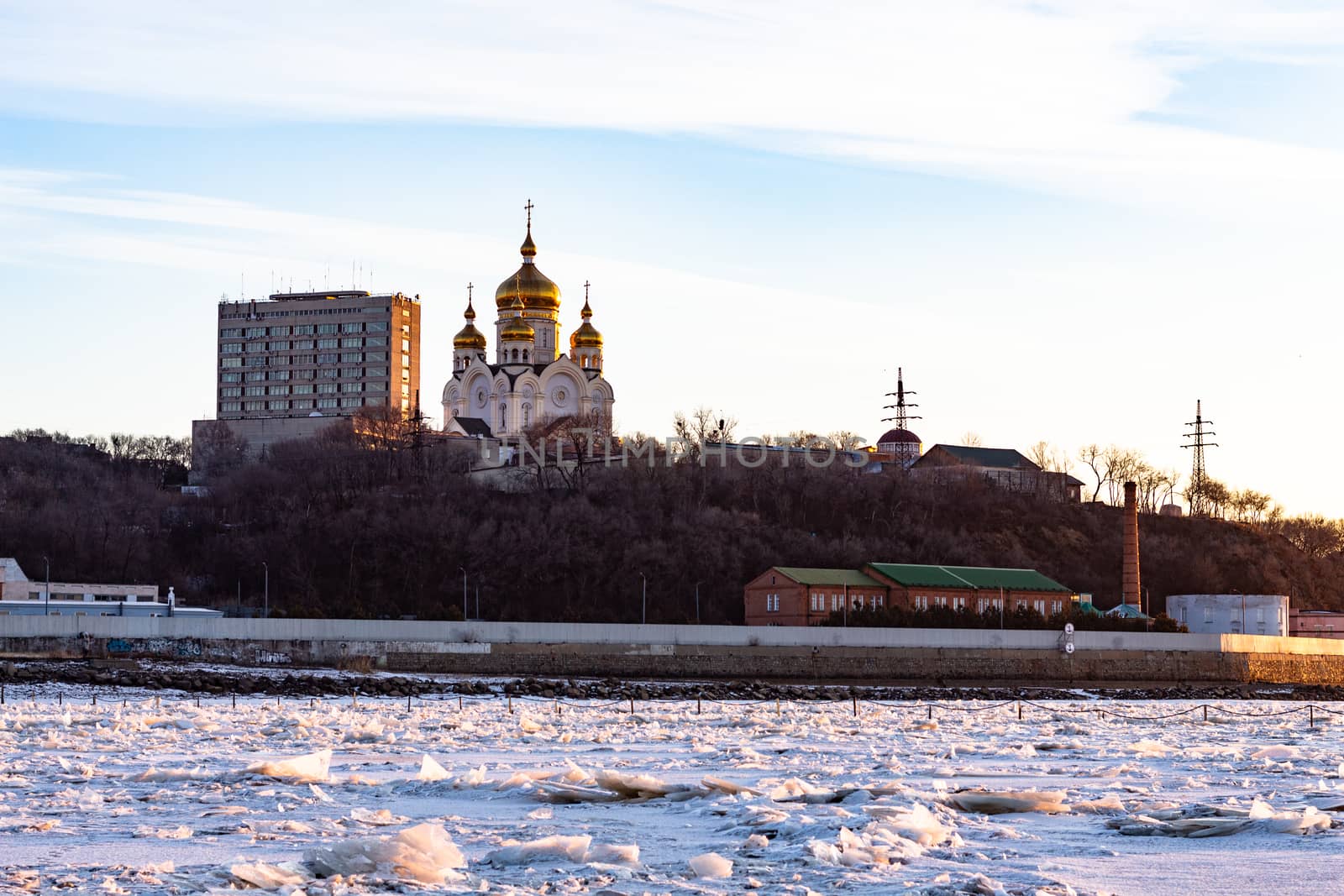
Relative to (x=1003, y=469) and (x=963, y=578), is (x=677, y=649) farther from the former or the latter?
(x=1003, y=469)

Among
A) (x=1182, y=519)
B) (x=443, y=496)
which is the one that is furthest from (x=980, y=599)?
(x=1182, y=519)

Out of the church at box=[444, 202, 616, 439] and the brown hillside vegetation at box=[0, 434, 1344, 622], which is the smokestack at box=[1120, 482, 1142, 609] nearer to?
the brown hillside vegetation at box=[0, 434, 1344, 622]

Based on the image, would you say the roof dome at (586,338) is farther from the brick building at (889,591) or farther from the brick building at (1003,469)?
the brick building at (889,591)

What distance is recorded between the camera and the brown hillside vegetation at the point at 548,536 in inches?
3002

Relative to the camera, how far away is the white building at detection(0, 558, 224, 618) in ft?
197

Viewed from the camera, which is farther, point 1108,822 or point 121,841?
point 1108,822

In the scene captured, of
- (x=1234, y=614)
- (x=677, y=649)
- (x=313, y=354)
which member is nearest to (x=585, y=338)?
(x=313, y=354)

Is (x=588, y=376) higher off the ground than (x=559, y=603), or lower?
higher

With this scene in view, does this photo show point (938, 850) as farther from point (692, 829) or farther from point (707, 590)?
point (707, 590)

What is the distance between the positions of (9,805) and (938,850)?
8224 millimetres

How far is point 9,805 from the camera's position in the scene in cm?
1462

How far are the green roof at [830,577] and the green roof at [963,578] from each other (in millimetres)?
1063

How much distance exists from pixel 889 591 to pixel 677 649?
56.2 feet

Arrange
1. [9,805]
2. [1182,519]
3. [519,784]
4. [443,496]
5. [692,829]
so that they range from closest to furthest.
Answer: [692,829] < [9,805] < [519,784] < [443,496] < [1182,519]
